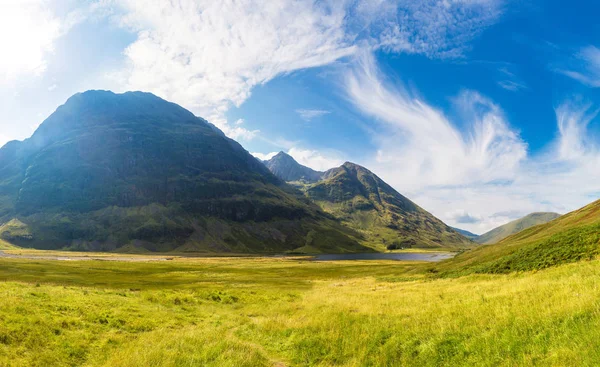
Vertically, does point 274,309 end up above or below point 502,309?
below

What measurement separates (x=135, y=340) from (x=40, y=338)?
15.1ft

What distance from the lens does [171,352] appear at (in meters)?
15.6

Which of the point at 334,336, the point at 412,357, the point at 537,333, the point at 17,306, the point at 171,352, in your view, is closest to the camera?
the point at 537,333

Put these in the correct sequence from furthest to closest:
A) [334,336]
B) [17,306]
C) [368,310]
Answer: [368,310]
[17,306]
[334,336]

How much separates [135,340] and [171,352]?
16.4ft

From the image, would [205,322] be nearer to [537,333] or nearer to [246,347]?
[246,347]

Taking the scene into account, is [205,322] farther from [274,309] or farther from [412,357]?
[412,357]

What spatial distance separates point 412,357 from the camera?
1398 centimetres

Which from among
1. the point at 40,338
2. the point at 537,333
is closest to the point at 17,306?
the point at 40,338

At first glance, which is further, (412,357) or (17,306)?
(17,306)

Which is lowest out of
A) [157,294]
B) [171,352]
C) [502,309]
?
[157,294]

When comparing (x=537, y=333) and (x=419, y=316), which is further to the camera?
(x=419, y=316)

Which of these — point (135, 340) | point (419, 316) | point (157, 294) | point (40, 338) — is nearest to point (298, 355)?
point (419, 316)

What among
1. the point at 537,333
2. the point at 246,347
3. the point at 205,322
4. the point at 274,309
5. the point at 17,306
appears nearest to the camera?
the point at 537,333
